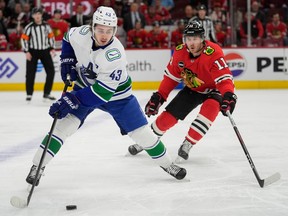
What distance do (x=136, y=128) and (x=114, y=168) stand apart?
0.63 metres

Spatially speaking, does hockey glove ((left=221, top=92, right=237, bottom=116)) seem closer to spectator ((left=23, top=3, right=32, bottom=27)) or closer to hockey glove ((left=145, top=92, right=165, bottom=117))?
→ hockey glove ((left=145, top=92, right=165, bottom=117))

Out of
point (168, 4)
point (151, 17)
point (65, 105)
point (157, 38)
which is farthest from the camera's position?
point (168, 4)

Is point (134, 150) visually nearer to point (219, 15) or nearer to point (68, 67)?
point (68, 67)

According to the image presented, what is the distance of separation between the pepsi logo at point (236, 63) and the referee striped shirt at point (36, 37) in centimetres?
312

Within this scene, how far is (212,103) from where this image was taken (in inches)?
176

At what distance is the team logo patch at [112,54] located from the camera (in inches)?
137

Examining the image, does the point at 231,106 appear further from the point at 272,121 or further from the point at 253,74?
the point at 253,74

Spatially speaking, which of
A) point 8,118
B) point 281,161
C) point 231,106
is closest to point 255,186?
point 231,106

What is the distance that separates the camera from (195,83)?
4.49 meters

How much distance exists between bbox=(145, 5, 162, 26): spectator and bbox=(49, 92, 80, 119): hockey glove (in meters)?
8.17

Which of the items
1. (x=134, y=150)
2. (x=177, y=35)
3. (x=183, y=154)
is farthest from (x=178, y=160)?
(x=177, y=35)

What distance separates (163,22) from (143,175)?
25.2 feet

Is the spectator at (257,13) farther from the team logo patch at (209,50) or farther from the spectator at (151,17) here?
the team logo patch at (209,50)

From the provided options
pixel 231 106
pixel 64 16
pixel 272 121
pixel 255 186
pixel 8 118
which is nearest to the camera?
pixel 255 186
